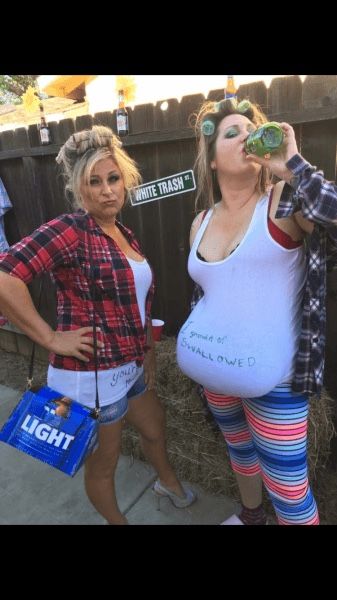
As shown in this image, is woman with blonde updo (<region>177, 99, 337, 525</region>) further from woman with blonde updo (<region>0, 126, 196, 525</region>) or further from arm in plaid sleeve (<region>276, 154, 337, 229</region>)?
woman with blonde updo (<region>0, 126, 196, 525</region>)

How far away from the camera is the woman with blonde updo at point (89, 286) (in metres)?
1.44

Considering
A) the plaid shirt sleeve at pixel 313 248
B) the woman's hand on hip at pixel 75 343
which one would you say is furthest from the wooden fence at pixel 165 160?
the woman's hand on hip at pixel 75 343

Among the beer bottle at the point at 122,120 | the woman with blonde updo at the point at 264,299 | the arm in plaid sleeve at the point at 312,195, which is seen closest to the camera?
the arm in plaid sleeve at the point at 312,195

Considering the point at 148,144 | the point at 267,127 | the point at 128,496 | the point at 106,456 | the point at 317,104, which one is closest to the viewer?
the point at 267,127

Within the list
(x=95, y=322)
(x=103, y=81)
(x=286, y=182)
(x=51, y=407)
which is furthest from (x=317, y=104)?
(x=103, y=81)

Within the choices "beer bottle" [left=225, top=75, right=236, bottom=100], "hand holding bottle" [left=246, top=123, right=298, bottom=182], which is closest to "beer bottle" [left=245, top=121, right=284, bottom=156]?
"hand holding bottle" [left=246, top=123, right=298, bottom=182]

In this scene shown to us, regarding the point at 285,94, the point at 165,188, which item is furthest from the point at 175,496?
the point at 285,94

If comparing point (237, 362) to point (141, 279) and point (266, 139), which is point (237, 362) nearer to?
point (141, 279)

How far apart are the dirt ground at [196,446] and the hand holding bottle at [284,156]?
1.50 metres

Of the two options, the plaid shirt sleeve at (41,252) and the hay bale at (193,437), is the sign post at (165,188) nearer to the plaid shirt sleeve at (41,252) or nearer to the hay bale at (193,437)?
the hay bale at (193,437)

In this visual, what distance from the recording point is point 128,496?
2.39 meters

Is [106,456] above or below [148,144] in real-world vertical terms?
below

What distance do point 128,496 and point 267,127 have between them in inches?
85.4
